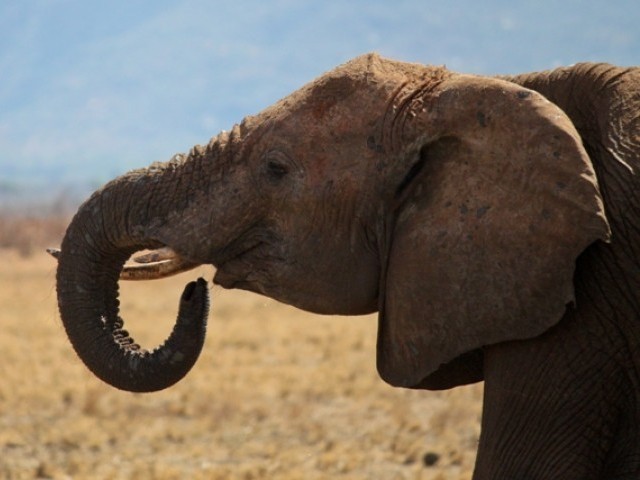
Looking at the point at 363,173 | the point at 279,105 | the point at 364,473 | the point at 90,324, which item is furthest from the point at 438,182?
the point at 364,473

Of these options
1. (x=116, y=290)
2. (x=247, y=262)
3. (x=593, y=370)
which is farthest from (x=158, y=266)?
(x=593, y=370)

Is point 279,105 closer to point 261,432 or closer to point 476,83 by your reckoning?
point 476,83

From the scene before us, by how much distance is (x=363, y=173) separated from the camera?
5000mm

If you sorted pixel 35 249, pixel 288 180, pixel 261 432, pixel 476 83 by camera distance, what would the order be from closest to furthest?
pixel 476 83 < pixel 288 180 < pixel 261 432 < pixel 35 249

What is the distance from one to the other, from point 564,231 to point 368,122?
0.87 m

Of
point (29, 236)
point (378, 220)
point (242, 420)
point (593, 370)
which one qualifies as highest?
point (29, 236)

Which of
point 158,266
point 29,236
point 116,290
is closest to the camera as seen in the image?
point 158,266

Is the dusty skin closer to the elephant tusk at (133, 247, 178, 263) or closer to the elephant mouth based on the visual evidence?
the elephant tusk at (133, 247, 178, 263)

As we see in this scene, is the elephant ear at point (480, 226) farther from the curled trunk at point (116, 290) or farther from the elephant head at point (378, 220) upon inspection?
the curled trunk at point (116, 290)

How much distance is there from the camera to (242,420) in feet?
49.7

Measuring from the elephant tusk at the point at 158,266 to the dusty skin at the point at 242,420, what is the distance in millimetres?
2353

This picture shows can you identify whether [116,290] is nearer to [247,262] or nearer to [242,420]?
[247,262]

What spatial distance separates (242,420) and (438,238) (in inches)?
418

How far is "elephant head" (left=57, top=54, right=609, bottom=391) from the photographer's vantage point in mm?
4582
